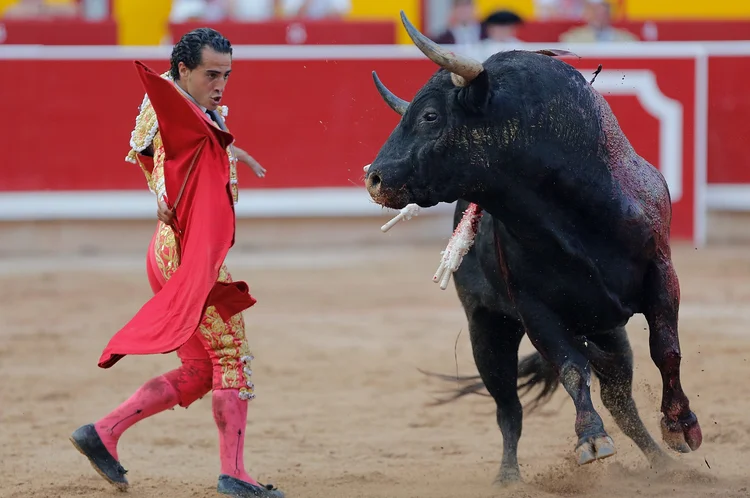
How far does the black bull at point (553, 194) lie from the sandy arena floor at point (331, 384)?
2.15 feet

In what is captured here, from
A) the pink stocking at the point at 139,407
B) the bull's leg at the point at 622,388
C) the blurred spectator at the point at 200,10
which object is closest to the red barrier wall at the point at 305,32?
the blurred spectator at the point at 200,10

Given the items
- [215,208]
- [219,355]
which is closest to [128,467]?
[219,355]

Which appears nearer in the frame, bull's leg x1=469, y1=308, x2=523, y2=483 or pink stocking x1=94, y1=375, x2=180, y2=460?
pink stocking x1=94, y1=375, x2=180, y2=460

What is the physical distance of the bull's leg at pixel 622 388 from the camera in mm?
4098

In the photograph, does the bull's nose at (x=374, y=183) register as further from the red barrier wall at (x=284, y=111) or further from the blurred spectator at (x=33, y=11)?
the blurred spectator at (x=33, y=11)

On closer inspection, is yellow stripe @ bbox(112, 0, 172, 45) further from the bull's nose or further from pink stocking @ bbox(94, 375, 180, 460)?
the bull's nose

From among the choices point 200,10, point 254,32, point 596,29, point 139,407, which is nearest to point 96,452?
point 139,407

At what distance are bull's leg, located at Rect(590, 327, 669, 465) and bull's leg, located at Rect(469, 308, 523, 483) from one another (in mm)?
287

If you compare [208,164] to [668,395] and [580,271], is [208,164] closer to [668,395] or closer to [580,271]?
[580,271]

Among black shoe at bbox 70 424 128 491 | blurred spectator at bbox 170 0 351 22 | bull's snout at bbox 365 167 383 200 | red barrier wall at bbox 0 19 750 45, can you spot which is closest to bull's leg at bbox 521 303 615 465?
bull's snout at bbox 365 167 383 200

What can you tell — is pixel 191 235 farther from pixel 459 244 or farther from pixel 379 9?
pixel 379 9

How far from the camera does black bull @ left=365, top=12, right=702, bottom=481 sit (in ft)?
11.0

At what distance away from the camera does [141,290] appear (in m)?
7.99

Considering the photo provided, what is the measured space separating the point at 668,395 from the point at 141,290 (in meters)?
4.92
